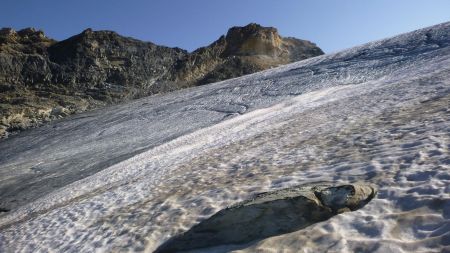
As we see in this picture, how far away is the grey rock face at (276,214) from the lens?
489cm

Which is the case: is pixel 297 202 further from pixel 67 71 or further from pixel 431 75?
pixel 67 71

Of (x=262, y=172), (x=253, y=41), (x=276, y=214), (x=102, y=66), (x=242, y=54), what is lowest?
(x=262, y=172)

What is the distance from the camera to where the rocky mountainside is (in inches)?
1293

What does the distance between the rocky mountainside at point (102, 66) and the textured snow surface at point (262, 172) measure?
1528cm

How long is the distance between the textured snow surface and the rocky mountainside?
1528cm

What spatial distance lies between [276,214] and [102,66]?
3483cm

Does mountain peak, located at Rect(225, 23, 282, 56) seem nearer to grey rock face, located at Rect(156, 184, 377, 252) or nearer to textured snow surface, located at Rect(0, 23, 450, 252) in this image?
textured snow surface, located at Rect(0, 23, 450, 252)

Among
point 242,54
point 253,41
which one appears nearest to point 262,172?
point 242,54

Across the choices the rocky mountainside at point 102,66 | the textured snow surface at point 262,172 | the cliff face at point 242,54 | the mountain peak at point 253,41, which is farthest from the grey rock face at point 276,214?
the mountain peak at point 253,41

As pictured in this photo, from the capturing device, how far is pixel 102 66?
3794cm

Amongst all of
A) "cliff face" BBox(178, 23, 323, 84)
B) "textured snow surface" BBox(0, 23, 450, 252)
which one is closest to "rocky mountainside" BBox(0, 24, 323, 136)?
"cliff face" BBox(178, 23, 323, 84)

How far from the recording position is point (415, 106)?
8656 mm

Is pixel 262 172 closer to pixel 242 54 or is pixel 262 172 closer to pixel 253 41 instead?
pixel 242 54

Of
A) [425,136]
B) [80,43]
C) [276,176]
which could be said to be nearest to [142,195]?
[276,176]
